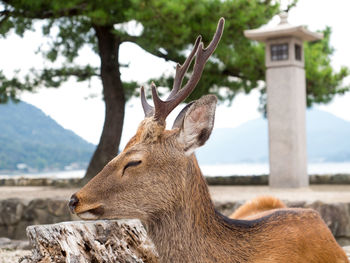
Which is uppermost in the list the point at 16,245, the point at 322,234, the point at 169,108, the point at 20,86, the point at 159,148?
the point at 20,86

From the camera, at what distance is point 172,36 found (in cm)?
787

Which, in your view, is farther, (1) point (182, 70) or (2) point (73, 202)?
(1) point (182, 70)

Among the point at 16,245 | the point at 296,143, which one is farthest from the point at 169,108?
the point at 296,143

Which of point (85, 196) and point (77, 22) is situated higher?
point (77, 22)

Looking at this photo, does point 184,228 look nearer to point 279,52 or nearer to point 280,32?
point 280,32

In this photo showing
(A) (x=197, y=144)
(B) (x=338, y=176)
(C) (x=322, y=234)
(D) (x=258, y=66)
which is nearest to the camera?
(A) (x=197, y=144)

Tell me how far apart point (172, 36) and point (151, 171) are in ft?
20.8

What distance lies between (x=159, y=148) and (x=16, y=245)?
4462 millimetres

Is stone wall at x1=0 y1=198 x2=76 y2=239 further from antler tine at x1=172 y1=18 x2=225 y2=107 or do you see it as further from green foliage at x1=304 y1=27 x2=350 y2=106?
green foliage at x1=304 y1=27 x2=350 y2=106

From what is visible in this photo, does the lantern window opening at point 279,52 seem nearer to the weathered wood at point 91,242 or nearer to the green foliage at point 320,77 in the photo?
the green foliage at point 320,77

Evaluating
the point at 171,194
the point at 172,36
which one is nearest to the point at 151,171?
the point at 171,194

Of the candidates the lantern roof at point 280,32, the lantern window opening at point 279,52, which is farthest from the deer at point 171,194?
the lantern window opening at point 279,52

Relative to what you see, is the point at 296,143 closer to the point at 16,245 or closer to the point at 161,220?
the point at 16,245

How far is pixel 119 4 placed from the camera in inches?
324
